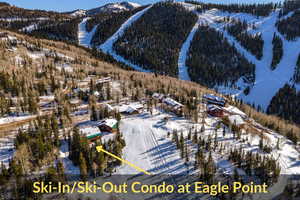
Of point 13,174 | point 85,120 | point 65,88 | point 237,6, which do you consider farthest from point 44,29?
point 237,6

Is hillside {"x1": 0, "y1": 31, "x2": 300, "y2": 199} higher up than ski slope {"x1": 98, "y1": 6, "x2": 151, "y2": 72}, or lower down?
lower down

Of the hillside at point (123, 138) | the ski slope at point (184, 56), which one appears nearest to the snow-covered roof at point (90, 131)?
the hillside at point (123, 138)

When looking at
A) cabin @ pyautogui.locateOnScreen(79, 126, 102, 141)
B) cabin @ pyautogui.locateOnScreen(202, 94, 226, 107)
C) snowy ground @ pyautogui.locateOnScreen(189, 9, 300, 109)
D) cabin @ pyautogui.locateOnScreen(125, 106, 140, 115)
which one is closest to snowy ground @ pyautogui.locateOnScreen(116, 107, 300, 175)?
cabin @ pyautogui.locateOnScreen(125, 106, 140, 115)

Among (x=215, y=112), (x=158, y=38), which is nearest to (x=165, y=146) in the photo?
(x=215, y=112)

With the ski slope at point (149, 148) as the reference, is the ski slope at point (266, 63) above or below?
above

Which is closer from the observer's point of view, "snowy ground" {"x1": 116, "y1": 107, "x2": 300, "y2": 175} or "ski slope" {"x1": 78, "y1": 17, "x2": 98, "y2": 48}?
"snowy ground" {"x1": 116, "y1": 107, "x2": 300, "y2": 175}

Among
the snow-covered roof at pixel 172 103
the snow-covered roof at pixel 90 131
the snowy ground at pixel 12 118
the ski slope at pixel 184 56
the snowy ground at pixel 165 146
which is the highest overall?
the ski slope at pixel 184 56

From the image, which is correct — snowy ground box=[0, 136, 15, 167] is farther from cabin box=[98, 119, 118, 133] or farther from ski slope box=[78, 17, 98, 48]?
ski slope box=[78, 17, 98, 48]

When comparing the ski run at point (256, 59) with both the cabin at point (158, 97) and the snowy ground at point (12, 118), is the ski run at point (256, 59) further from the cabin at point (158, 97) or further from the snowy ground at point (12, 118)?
the snowy ground at point (12, 118)

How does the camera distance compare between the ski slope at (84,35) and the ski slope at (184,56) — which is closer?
the ski slope at (184,56)

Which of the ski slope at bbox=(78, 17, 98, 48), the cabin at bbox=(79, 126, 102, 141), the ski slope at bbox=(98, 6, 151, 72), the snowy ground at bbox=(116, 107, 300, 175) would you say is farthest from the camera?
the ski slope at bbox=(78, 17, 98, 48)

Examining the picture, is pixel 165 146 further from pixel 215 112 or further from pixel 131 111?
pixel 215 112
